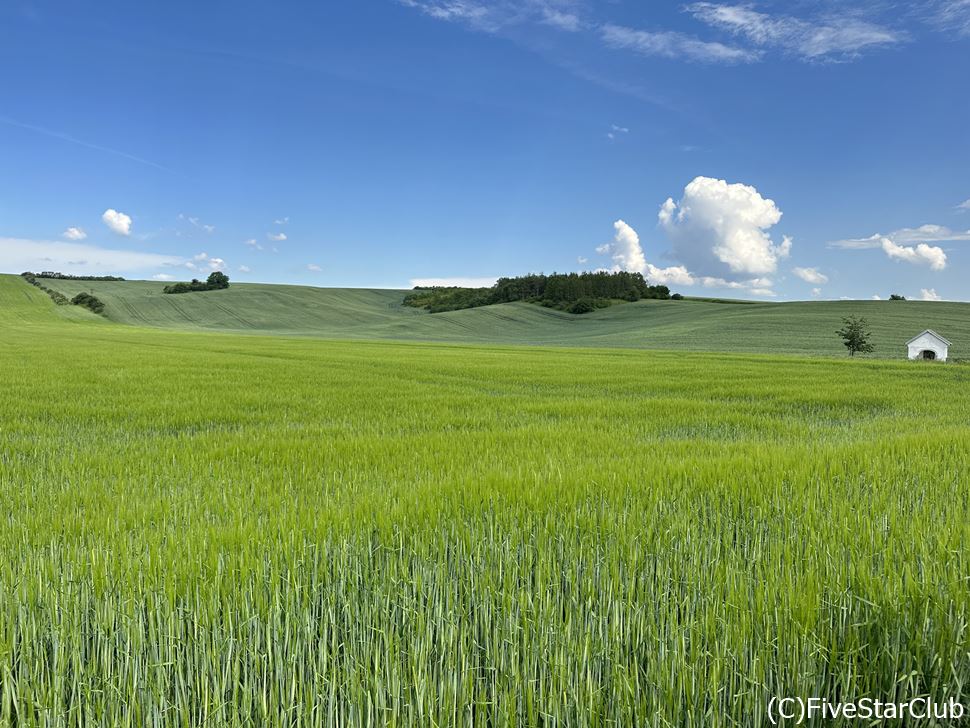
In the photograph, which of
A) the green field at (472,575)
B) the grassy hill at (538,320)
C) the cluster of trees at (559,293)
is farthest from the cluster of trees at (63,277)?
the green field at (472,575)

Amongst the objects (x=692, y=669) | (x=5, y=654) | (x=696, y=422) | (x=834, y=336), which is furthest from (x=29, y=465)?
(x=834, y=336)

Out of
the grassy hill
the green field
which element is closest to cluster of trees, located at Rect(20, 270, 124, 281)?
the grassy hill

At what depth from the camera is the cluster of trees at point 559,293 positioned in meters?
95.8

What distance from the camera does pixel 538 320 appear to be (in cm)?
8381

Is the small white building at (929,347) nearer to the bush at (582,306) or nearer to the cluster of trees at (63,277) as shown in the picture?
the bush at (582,306)

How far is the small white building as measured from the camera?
32.8 meters

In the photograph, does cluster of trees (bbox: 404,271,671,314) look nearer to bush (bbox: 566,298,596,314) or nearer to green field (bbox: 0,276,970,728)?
bush (bbox: 566,298,596,314)

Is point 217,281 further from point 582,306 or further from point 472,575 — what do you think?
point 472,575

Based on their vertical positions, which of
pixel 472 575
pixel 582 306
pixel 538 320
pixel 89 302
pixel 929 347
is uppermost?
pixel 582 306

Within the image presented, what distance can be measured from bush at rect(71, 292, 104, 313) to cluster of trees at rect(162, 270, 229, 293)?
19682 mm

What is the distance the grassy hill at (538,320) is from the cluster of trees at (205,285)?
9.21 ft

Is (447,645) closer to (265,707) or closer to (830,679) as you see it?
(265,707)

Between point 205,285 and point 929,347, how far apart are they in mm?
113431

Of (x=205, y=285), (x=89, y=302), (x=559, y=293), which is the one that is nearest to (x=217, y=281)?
(x=205, y=285)
